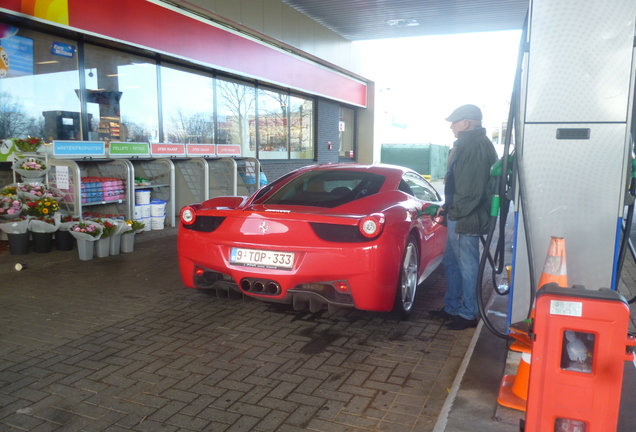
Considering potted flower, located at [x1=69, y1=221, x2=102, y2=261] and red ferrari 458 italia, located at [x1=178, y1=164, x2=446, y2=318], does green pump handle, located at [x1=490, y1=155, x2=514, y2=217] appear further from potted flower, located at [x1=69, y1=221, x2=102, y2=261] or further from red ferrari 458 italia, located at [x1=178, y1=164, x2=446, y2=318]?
potted flower, located at [x1=69, y1=221, x2=102, y2=261]

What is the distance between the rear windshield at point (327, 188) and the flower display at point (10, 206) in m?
4.09

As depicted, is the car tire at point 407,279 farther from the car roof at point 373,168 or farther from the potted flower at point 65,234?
the potted flower at point 65,234

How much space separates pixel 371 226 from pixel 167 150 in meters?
6.92

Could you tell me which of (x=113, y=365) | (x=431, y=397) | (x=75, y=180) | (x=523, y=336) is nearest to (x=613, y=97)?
(x=523, y=336)

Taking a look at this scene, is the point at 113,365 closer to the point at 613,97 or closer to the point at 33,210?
the point at 613,97

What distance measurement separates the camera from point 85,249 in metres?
7.16

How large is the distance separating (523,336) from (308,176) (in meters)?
3.06

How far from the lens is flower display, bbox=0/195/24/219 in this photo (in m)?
7.00

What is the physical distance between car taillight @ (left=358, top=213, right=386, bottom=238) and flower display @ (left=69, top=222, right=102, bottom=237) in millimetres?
→ 4565

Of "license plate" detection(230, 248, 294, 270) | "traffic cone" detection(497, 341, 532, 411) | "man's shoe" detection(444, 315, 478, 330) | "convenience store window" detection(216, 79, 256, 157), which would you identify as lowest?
"man's shoe" detection(444, 315, 478, 330)

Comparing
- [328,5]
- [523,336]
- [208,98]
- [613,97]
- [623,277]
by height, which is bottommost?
[623,277]

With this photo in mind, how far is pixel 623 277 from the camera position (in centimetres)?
673

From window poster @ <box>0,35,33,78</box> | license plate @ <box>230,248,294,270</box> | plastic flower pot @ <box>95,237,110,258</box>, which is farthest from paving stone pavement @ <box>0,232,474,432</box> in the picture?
window poster @ <box>0,35,33,78</box>

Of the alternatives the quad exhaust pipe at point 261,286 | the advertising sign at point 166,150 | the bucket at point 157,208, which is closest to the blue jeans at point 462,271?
the quad exhaust pipe at point 261,286
